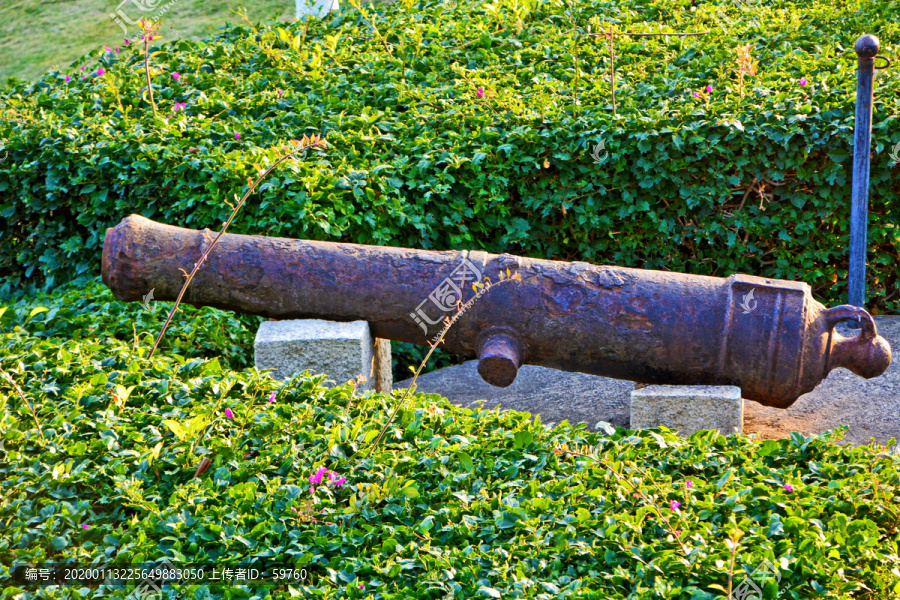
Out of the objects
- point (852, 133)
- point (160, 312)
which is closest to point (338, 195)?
point (160, 312)

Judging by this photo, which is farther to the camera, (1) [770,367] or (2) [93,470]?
(1) [770,367]

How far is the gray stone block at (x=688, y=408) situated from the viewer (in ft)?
11.6

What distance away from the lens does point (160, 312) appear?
4.60 metres

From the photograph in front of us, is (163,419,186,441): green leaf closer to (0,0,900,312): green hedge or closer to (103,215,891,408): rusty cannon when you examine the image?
(103,215,891,408): rusty cannon

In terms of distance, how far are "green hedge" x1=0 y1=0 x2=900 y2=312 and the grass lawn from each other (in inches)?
241

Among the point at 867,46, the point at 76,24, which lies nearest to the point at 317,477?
the point at 867,46

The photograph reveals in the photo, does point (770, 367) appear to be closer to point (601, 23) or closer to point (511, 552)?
point (511, 552)

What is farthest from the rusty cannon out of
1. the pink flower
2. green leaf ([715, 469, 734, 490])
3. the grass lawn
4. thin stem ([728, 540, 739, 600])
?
the grass lawn

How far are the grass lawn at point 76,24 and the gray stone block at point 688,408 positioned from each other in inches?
371

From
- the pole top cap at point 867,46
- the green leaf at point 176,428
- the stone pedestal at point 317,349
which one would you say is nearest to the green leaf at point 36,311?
the stone pedestal at point 317,349

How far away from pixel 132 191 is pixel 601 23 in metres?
4.09

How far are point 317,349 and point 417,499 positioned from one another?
4.17ft

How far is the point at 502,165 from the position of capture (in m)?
5.29

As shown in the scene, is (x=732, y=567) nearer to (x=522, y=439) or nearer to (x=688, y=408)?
(x=522, y=439)
